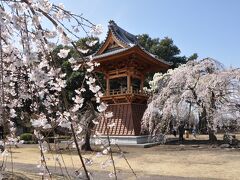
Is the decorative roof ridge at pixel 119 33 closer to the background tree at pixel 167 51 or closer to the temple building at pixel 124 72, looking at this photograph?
the temple building at pixel 124 72

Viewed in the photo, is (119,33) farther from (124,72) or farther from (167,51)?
(167,51)

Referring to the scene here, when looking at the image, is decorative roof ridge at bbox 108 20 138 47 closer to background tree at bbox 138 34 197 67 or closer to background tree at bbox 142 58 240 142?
background tree at bbox 142 58 240 142

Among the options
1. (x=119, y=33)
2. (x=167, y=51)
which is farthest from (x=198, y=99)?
(x=167, y=51)

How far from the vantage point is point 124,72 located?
18.3 meters

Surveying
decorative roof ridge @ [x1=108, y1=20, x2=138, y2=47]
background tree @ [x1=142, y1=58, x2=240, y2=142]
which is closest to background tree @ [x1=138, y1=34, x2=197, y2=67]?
decorative roof ridge @ [x1=108, y1=20, x2=138, y2=47]

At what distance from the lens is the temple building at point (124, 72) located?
17.3 meters

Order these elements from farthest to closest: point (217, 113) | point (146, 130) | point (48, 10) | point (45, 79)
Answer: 1. point (146, 130)
2. point (217, 113)
3. point (48, 10)
4. point (45, 79)

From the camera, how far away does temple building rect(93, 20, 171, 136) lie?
1728cm

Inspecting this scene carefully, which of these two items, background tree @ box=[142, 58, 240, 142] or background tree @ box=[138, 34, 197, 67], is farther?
background tree @ box=[138, 34, 197, 67]

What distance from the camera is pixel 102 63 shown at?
61.5 ft

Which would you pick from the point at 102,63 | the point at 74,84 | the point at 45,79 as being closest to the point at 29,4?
the point at 45,79

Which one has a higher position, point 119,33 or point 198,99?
point 119,33

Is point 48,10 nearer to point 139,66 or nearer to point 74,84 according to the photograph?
point 139,66

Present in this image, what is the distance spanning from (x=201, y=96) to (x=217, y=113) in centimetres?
108
